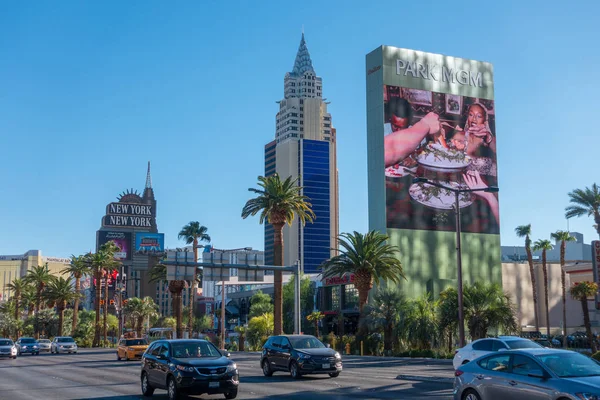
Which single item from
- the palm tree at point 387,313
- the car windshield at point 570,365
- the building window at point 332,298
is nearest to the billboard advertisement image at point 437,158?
the building window at point 332,298

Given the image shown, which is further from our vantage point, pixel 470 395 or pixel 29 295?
pixel 29 295

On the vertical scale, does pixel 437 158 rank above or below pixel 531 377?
above

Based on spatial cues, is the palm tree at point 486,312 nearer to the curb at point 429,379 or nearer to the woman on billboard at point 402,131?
the curb at point 429,379

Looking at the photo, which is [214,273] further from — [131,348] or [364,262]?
[364,262]

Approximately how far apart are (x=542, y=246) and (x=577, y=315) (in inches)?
627

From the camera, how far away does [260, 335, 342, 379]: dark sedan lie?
26.3 m

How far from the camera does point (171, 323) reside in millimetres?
115688

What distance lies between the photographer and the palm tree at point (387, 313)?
54.8 metres

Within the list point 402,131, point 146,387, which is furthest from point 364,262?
point 146,387

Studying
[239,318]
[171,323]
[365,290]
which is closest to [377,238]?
[365,290]

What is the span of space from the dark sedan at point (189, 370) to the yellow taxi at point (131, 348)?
2614 centimetres

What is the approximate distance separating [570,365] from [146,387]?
1225cm

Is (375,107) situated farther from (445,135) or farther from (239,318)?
(239,318)

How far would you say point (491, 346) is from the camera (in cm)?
2305
